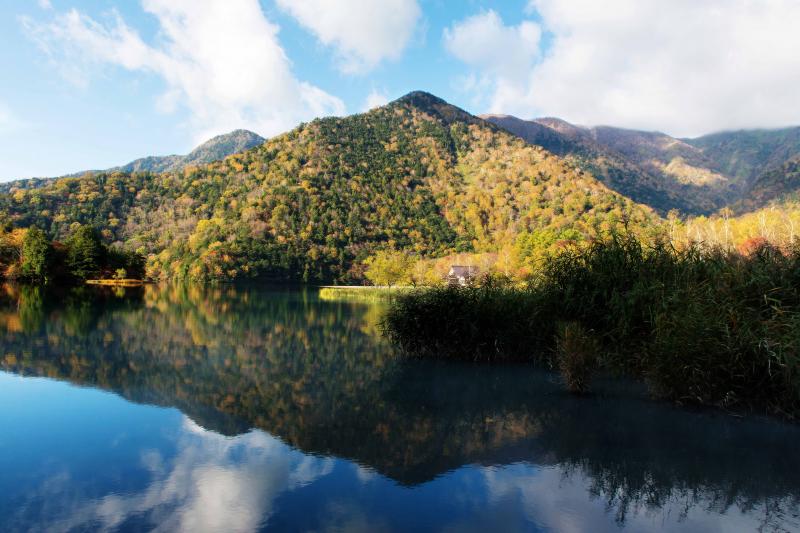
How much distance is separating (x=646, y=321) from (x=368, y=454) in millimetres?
7833

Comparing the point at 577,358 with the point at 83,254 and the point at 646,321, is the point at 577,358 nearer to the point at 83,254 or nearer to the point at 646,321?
the point at 646,321

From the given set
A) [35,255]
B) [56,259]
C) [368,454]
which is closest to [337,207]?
[56,259]

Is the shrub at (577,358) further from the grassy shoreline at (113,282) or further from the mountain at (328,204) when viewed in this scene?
the grassy shoreline at (113,282)

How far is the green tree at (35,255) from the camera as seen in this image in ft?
178

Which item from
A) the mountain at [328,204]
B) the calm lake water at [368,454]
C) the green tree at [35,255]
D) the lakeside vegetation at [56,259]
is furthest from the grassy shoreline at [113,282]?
the calm lake water at [368,454]

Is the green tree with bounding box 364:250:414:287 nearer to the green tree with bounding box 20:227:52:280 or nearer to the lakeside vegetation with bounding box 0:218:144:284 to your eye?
the lakeside vegetation with bounding box 0:218:144:284

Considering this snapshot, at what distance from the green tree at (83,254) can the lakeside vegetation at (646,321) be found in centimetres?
5567

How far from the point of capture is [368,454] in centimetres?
783

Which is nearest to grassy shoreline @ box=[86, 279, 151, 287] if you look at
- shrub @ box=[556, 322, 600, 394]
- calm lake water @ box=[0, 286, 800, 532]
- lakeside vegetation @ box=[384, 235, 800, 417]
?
calm lake water @ box=[0, 286, 800, 532]

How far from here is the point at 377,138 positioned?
5782 inches

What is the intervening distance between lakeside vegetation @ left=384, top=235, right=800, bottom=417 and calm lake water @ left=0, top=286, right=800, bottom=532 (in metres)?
0.78

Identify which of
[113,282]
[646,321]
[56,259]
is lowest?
[113,282]

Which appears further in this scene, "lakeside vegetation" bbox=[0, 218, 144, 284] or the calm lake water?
"lakeside vegetation" bbox=[0, 218, 144, 284]

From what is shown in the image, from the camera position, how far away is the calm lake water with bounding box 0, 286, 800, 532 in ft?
19.6
